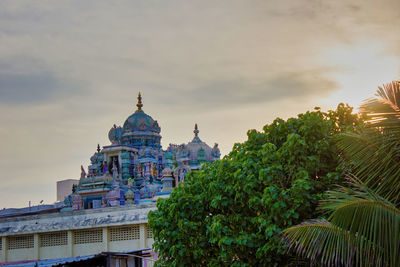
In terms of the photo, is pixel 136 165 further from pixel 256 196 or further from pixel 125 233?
pixel 256 196

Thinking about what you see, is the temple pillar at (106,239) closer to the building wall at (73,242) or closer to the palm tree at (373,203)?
the building wall at (73,242)

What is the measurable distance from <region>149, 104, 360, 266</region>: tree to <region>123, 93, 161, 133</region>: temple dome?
4871 centimetres

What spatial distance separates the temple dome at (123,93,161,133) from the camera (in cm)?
6719

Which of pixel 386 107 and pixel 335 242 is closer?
pixel 386 107

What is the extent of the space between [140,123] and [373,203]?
57.7m

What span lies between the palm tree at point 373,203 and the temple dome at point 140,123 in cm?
5503

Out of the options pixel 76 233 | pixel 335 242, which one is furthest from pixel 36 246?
pixel 335 242

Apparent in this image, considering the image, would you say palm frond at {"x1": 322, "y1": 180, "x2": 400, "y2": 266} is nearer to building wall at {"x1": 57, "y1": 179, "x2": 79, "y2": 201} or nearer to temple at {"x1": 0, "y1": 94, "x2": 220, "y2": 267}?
temple at {"x1": 0, "y1": 94, "x2": 220, "y2": 267}

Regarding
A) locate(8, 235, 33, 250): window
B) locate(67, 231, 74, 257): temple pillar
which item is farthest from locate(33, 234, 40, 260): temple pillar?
locate(67, 231, 74, 257): temple pillar

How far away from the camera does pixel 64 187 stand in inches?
3585

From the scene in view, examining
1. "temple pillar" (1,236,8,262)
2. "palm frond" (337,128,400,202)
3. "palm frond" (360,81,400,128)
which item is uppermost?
"palm frond" (360,81,400,128)

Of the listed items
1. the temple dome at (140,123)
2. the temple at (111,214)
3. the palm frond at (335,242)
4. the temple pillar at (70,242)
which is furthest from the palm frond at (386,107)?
the temple dome at (140,123)

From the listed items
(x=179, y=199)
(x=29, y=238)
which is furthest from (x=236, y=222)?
(x=29, y=238)

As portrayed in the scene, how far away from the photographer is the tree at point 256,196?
15500 millimetres
